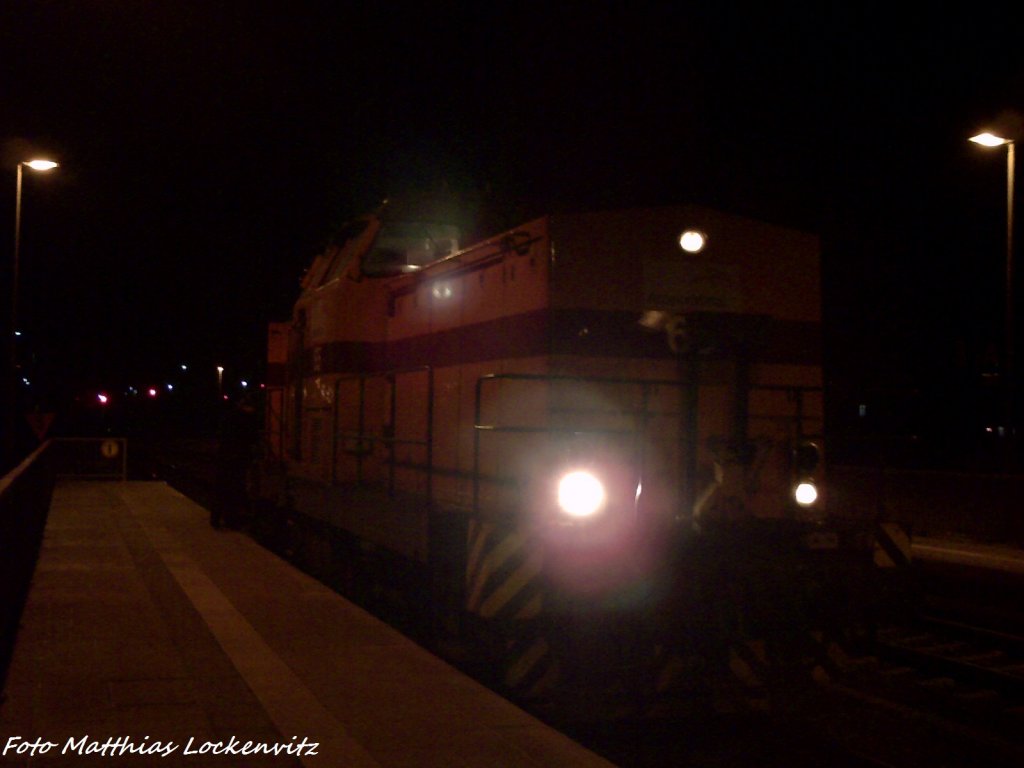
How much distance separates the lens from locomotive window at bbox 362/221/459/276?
916cm

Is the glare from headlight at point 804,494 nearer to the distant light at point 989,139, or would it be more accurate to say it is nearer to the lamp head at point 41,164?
the distant light at point 989,139

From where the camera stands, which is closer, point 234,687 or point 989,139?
point 234,687

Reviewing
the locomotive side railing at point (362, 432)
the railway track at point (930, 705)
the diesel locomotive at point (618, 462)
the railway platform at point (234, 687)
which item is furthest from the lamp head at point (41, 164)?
the railway track at point (930, 705)

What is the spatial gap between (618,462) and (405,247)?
156 inches

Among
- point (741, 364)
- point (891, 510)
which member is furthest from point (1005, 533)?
point (741, 364)

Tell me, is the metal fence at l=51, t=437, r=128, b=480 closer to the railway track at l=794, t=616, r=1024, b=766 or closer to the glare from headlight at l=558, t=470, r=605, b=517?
the railway track at l=794, t=616, r=1024, b=766

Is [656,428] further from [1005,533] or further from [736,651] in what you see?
[1005,533]

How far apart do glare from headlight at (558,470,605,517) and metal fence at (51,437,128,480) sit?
18521 millimetres

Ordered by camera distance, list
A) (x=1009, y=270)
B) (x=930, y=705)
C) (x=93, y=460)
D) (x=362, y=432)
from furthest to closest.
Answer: (x=93, y=460) < (x=1009, y=270) < (x=362, y=432) < (x=930, y=705)

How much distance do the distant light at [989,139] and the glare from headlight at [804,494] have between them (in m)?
12.0

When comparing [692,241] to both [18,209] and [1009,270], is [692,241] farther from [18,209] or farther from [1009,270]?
[18,209]

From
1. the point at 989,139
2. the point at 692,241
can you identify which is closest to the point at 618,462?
the point at 692,241

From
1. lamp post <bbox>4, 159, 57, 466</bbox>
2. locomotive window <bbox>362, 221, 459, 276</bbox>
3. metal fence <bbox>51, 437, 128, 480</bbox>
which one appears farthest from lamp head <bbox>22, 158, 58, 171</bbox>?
locomotive window <bbox>362, 221, 459, 276</bbox>

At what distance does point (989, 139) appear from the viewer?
53.4 ft
